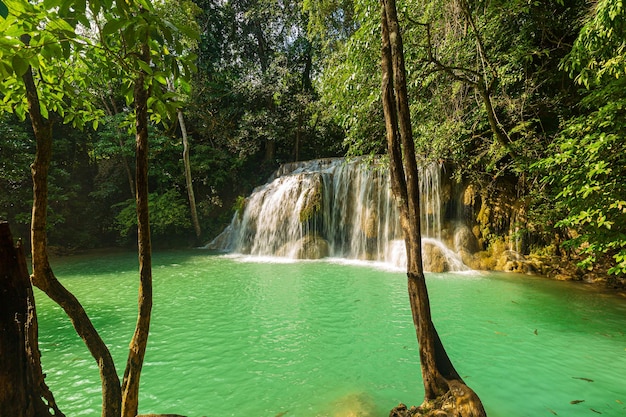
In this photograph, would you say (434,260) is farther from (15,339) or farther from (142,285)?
(15,339)

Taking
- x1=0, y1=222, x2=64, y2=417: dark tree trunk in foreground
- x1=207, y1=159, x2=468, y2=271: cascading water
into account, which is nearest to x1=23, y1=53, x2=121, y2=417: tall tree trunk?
x1=0, y1=222, x2=64, y2=417: dark tree trunk in foreground

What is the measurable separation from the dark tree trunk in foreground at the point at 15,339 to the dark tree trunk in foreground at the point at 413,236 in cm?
232

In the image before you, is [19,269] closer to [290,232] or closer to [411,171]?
[411,171]

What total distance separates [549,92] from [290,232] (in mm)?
9505

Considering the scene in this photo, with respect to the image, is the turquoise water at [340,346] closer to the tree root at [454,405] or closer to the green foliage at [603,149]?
the tree root at [454,405]

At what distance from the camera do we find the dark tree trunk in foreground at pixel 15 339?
45.0 inches

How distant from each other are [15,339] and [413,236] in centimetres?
243

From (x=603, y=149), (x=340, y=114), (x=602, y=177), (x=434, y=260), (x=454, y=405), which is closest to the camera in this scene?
(x=454, y=405)

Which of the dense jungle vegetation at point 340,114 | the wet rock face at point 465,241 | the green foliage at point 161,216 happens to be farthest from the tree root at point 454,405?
the green foliage at point 161,216

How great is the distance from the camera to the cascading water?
36.3 feet

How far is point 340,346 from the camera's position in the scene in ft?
14.7

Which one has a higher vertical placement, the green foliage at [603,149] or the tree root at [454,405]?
the green foliage at [603,149]

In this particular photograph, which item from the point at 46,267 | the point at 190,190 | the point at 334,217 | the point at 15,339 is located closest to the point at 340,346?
the point at 46,267

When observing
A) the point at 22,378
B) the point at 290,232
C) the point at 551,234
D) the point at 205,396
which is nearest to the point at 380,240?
the point at 290,232
